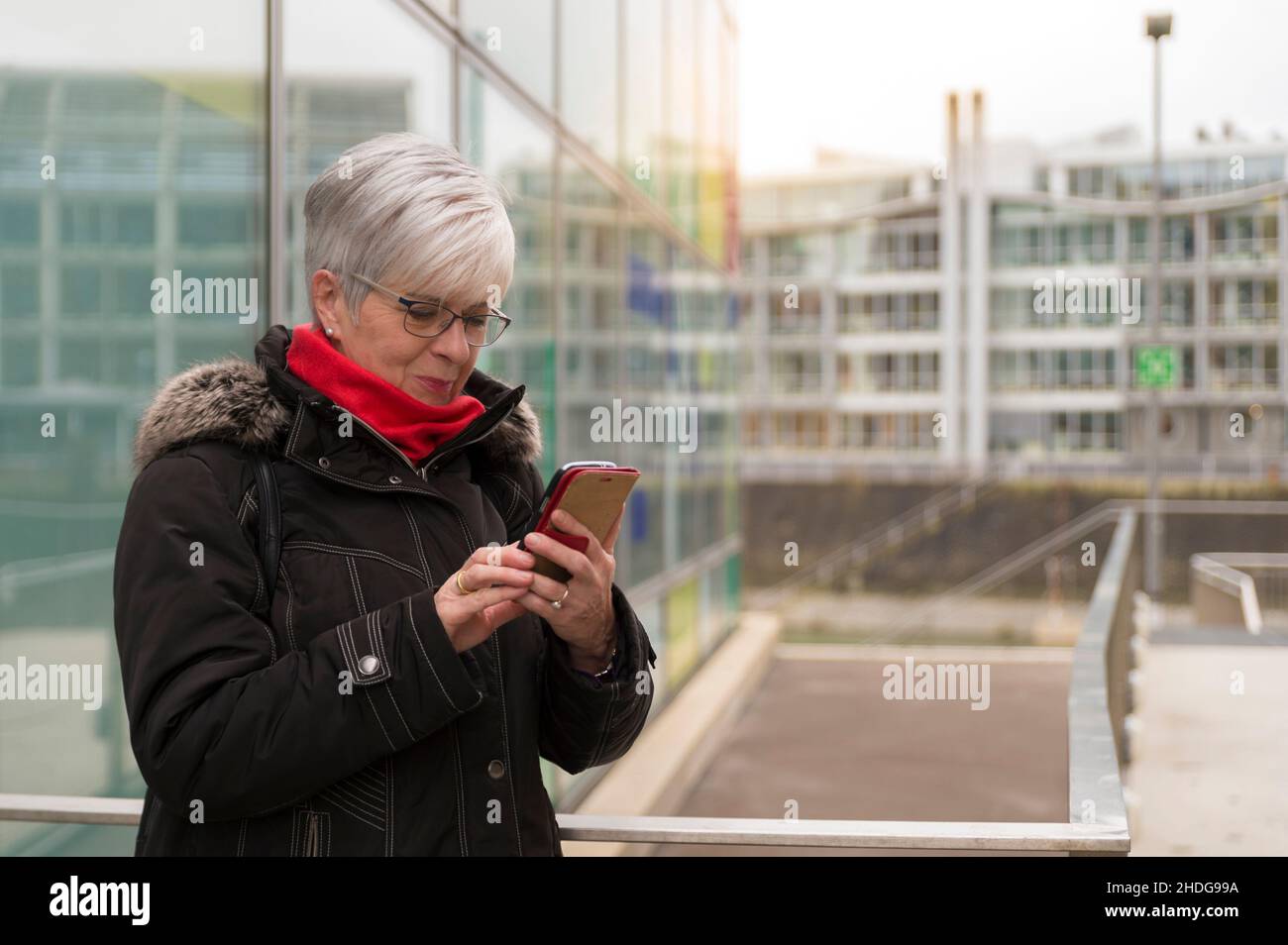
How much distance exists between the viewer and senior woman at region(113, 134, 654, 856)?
1.38m

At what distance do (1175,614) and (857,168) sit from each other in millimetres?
29776

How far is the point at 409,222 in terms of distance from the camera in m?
1.54

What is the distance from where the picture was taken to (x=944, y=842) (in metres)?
1.97

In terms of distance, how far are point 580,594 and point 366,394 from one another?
383 mm

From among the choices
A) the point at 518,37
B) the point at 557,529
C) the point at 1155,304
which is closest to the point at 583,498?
the point at 557,529

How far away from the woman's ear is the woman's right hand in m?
0.41

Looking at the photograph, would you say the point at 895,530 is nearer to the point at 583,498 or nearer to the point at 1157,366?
the point at 1157,366

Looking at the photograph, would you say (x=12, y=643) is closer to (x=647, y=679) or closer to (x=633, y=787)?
(x=647, y=679)

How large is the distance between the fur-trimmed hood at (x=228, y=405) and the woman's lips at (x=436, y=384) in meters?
0.07

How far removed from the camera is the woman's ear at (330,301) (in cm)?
161

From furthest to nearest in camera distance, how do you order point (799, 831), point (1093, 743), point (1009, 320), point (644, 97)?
point (1009, 320) → point (644, 97) → point (1093, 743) → point (799, 831)

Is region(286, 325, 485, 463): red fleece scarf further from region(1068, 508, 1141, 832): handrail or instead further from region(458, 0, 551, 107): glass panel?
region(458, 0, 551, 107): glass panel

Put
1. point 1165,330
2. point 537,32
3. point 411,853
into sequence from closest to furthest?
point 411,853 < point 537,32 < point 1165,330
